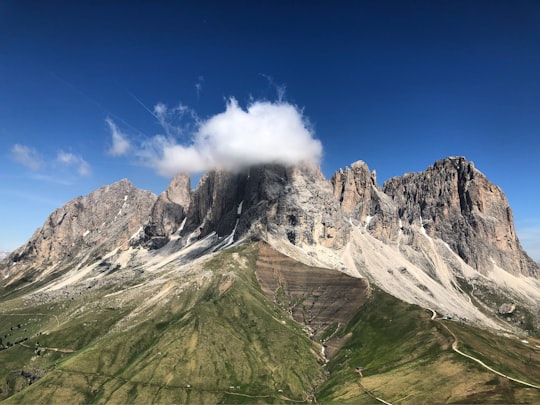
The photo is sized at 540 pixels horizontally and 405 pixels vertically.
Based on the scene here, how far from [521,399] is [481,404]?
15.9 m

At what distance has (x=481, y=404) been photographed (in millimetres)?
189000

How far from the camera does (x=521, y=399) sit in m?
185
